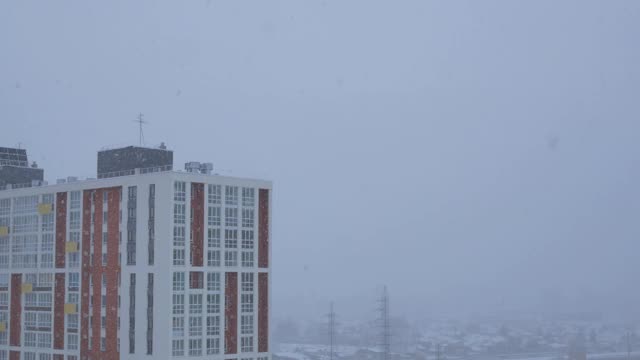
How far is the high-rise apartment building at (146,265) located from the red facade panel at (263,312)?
0.04 meters

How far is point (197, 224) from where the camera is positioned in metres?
28.3

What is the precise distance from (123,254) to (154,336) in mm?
3552

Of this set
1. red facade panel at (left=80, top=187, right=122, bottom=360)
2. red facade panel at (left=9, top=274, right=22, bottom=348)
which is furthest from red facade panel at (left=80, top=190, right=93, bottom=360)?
red facade panel at (left=9, top=274, right=22, bottom=348)

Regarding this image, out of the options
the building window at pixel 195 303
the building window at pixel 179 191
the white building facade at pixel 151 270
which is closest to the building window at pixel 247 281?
the white building facade at pixel 151 270

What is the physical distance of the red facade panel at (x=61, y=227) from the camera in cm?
3212

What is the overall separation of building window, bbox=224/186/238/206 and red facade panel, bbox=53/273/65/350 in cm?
796

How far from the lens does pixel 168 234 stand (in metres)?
27.5

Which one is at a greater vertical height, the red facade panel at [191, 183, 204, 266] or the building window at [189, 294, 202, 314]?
the red facade panel at [191, 183, 204, 266]

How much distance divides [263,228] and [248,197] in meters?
1.41

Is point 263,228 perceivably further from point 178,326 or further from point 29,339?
point 29,339

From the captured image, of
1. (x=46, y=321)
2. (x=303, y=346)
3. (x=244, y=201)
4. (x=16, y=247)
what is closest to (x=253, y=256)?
(x=244, y=201)

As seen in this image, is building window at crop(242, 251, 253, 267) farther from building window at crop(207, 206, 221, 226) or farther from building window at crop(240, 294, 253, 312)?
building window at crop(207, 206, 221, 226)

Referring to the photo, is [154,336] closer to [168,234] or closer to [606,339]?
[168,234]

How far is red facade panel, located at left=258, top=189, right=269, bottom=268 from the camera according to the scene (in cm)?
3036
